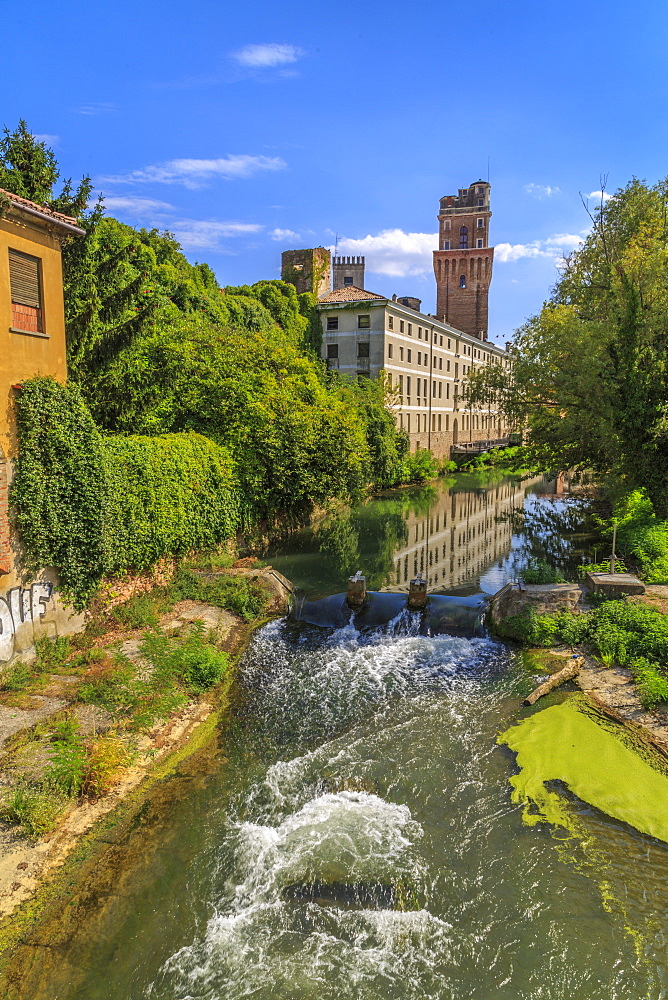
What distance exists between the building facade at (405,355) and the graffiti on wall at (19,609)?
35114mm

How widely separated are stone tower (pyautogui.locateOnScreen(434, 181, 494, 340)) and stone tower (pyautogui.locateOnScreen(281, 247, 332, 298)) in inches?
1324

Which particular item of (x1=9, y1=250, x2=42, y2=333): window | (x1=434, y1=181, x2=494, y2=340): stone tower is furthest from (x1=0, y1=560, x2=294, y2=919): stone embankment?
(x1=434, y1=181, x2=494, y2=340): stone tower

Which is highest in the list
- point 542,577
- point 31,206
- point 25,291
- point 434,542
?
point 31,206

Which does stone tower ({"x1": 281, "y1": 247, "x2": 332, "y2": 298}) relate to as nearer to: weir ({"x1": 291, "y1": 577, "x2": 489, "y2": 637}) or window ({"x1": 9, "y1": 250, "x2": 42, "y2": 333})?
weir ({"x1": 291, "y1": 577, "x2": 489, "y2": 637})

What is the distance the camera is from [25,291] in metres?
12.0

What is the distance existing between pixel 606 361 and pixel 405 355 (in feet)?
113

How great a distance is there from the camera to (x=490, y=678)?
512 inches

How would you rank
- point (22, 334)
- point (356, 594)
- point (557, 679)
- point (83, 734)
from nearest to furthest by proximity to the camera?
point (83, 734), point (22, 334), point (557, 679), point (356, 594)

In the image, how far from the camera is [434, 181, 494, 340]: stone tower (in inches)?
3157

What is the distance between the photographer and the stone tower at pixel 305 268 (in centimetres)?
5272

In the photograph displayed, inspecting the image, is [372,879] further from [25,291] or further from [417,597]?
[25,291]

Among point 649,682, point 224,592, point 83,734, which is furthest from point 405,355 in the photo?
point 83,734

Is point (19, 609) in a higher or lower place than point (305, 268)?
lower

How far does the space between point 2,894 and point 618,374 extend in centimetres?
1995
